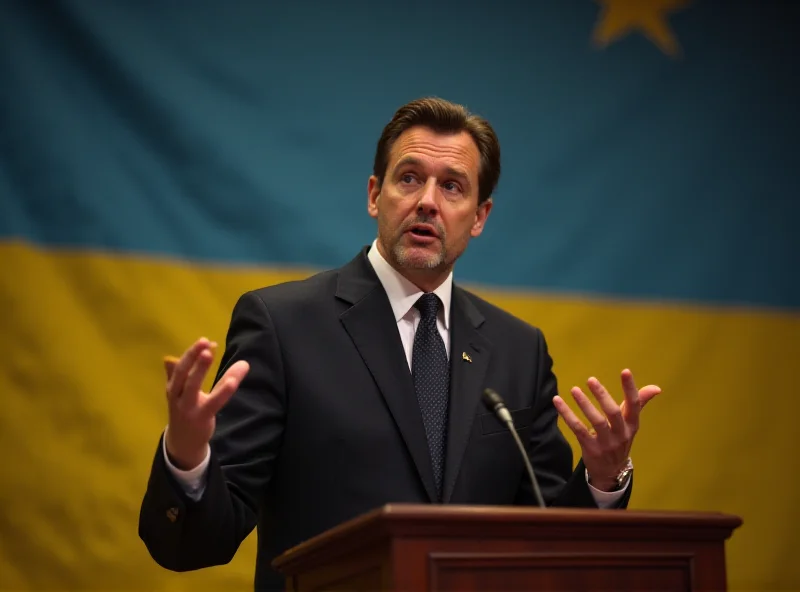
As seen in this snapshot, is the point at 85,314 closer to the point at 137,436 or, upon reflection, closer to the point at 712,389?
the point at 137,436

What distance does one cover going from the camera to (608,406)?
81.0 inches

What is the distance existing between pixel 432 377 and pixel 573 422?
45 cm

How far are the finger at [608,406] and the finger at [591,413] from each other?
0.01 meters

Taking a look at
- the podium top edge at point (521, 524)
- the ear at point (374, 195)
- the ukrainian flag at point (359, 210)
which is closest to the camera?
the podium top edge at point (521, 524)

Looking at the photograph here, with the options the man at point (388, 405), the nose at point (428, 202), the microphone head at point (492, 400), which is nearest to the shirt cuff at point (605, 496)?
the man at point (388, 405)

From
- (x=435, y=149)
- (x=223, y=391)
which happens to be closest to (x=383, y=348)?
(x=435, y=149)

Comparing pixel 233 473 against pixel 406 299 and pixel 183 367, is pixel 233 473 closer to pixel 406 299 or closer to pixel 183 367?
pixel 183 367

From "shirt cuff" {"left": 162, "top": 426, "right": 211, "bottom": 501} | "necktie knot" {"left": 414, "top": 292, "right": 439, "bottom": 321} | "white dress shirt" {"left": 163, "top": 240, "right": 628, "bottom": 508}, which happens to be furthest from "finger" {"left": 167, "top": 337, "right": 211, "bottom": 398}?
"necktie knot" {"left": 414, "top": 292, "right": 439, "bottom": 321}

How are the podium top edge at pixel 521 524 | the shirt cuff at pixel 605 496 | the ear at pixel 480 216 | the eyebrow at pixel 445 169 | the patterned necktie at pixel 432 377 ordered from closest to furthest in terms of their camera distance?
the podium top edge at pixel 521 524
the shirt cuff at pixel 605 496
the patterned necktie at pixel 432 377
the eyebrow at pixel 445 169
the ear at pixel 480 216

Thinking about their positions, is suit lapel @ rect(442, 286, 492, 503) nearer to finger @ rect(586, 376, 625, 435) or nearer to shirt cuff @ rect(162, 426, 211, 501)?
finger @ rect(586, 376, 625, 435)

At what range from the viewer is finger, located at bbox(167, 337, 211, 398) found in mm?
1726

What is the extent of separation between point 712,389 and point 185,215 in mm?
2027

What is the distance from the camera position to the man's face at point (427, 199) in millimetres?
2613

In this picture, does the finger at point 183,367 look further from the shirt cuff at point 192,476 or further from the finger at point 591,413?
the finger at point 591,413
